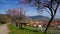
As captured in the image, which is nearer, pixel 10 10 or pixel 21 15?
pixel 21 15

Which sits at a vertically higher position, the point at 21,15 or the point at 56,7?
the point at 56,7

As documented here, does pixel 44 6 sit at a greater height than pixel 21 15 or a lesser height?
greater

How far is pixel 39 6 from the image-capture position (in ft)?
59.8

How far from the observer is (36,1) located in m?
18.0

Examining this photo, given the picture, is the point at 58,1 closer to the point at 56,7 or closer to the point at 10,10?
the point at 56,7

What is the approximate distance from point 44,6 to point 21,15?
97.4 feet

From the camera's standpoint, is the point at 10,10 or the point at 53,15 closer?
the point at 53,15

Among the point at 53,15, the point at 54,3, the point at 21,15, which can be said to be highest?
the point at 54,3

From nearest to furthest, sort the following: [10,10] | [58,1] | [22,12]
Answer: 1. [58,1]
2. [22,12]
3. [10,10]

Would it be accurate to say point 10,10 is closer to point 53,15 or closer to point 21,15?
point 21,15

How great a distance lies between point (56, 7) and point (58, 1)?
90cm

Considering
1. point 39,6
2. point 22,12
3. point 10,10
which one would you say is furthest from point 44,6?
point 10,10

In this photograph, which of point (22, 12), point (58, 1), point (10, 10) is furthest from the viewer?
point (10, 10)

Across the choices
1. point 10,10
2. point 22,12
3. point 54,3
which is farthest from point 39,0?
point 10,10
